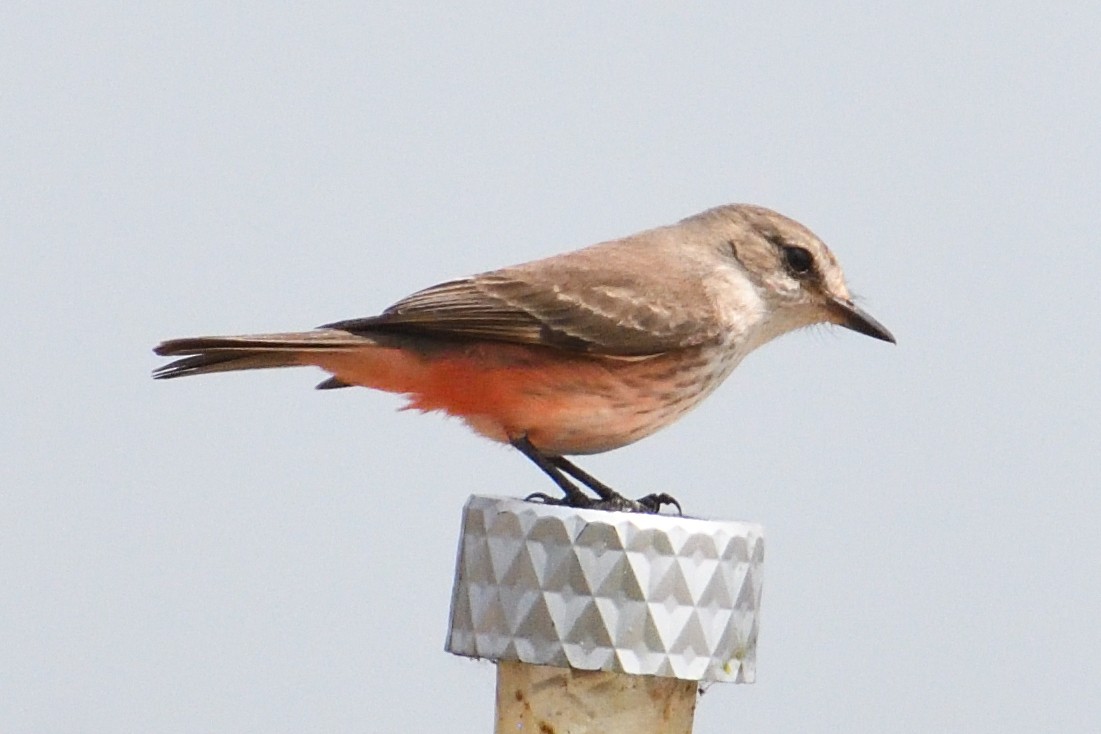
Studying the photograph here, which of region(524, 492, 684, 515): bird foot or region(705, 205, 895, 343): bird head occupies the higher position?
region(705, 205, 895, 343): bird head

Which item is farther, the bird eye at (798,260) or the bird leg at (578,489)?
the bird eye at (798,260)

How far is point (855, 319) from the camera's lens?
5.23 meters

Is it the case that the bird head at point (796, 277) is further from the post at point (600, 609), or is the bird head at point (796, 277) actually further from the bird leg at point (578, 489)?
the post at point (600, 609)

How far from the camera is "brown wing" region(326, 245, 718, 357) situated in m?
4.62

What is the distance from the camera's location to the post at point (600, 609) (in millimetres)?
2918

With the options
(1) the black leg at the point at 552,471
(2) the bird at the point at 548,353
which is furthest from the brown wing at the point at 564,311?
(1) the black leg at the point at 552,471

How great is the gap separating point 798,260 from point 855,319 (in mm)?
294

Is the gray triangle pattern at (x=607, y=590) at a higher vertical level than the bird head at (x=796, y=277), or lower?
lower

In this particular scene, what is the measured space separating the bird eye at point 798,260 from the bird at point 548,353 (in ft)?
1.08

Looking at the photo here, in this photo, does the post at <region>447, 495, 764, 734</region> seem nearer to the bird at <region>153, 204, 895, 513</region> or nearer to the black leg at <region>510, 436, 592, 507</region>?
the black leg at <region>510, 436, 592, 507</region>

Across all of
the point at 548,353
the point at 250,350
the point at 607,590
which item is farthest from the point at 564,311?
the point at 607,590

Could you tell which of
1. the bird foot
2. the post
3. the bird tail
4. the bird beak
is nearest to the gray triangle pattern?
the post

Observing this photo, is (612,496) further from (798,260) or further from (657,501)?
(798,260)

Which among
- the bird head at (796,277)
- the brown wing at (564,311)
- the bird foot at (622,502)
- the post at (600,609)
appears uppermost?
the bird head at (796,277)
